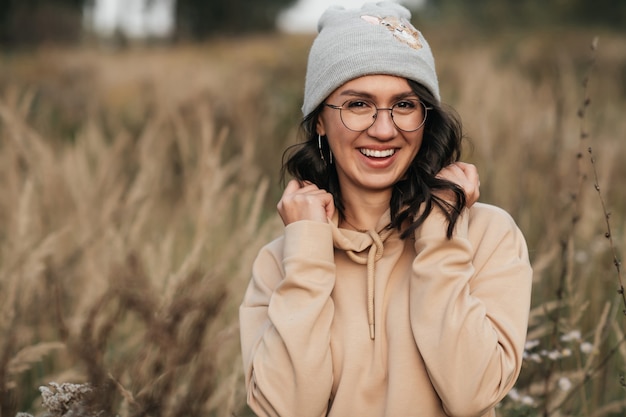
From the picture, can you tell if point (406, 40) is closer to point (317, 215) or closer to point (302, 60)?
point (317, 215)

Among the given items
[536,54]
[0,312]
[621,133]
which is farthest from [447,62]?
[0,312]

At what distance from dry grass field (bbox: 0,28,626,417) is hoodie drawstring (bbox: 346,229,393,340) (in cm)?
58

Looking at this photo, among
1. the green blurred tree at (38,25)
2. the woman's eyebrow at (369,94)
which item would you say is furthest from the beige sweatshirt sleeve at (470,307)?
the green blurred tree at (38,25)

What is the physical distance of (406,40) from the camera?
2.12 meters

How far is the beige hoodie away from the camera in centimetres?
183

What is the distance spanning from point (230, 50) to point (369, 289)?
14.5 meters

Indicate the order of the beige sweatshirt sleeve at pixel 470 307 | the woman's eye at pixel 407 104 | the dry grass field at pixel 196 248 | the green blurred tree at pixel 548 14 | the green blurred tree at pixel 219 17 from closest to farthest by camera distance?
the beige sweatshirt sleeve at pixel 470 307
the woman's eye at pixel 407 104
the dry grass field at pixel 196 248
the green blurred tree at pixel 548 14
the green blurred tree at pixel 219 17

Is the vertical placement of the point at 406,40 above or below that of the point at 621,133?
above

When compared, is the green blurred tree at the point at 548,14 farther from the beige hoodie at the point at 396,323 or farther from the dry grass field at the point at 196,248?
the beige hoodie at the point at 396,323

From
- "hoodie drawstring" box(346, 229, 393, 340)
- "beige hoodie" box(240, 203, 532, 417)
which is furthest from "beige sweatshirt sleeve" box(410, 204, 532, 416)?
"hoodie drawstring" box(346, 229, 393, 340)

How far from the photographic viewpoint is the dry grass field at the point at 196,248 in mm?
2520

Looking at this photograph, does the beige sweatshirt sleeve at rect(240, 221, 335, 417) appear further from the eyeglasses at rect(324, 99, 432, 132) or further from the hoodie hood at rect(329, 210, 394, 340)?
the eyeglasses at rect(324, 99, 432, 132)

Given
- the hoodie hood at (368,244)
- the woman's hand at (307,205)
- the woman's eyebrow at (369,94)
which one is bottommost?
the hoodie hood at (368,244)

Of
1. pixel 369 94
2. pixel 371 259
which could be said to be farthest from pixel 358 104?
pixel 371 259
